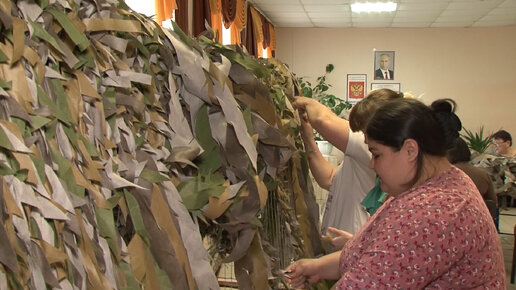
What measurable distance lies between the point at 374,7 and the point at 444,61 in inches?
88.6

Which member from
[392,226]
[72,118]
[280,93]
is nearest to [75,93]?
[72,118]

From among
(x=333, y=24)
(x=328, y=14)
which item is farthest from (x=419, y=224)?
(x=333, y=24)

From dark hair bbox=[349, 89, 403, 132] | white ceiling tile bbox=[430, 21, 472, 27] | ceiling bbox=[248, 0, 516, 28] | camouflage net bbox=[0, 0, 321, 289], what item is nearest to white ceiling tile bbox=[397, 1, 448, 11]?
ceiling bbox=[248, 0, 516, 28]

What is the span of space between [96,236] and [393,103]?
898mm

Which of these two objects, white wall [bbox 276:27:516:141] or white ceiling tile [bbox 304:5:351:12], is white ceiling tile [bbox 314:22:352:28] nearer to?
white wall [bbox 276:27:516:141]

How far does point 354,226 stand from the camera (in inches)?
73.5

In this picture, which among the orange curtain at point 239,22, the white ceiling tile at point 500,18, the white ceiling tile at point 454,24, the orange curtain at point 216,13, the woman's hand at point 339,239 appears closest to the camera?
the woman's hand at point 339,239

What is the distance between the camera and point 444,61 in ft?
29.3

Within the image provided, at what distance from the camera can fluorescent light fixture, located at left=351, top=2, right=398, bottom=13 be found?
7.18m

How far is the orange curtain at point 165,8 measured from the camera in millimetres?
4227

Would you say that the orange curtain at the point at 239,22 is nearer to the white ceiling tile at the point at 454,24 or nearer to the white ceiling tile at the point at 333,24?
the white ceiling tile at the point at 333,24

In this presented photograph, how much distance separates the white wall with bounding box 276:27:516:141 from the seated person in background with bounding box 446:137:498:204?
5.23m

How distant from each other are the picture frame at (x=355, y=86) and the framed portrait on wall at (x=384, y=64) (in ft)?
0.89

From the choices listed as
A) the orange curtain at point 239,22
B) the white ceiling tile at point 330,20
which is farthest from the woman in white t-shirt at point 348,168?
the white ceiling tile at point 330,20
